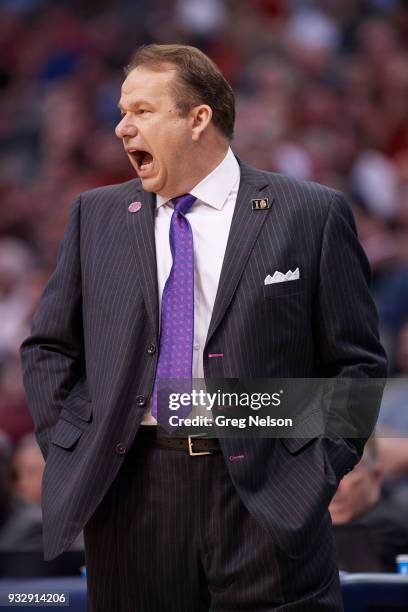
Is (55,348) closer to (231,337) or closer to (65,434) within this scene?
(65,434)

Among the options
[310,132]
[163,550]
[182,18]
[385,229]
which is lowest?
[163,550]

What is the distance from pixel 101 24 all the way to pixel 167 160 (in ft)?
17.1

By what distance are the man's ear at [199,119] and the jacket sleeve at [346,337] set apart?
30 cm

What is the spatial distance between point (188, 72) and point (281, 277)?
0.46 metres

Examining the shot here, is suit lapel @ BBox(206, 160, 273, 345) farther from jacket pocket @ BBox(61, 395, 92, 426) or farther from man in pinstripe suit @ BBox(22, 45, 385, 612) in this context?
jacket pocket @ BBox(61, 395, 92, 426)

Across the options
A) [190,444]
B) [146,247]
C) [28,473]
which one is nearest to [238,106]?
[28,473]

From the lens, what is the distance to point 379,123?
6668mm

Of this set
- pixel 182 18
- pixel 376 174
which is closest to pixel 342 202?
pixel 376 174

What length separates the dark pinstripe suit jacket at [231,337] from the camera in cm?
222

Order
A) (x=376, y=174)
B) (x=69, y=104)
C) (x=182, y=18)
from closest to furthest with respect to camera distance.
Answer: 1. (x=376, y=174)
2. (x=69, y=104)
3. (x=182, y=18)

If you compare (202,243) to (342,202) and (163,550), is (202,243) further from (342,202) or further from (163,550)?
(163,550)

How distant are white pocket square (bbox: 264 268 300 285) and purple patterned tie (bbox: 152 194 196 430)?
15 cm

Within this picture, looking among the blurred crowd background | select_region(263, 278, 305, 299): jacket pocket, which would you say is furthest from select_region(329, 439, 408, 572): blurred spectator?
the blurred crowd background

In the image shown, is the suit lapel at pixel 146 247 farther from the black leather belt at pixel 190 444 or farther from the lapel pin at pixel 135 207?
the black leather belt at pixel 190 444
